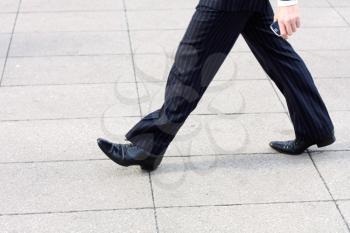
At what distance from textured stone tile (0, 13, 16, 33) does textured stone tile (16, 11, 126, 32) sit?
0.06 meters

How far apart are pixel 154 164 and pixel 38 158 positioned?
0.75 m

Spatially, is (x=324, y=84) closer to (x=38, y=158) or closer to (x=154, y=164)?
(x=154, y=164)

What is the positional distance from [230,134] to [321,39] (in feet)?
6.62

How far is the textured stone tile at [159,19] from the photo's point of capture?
6.35 metres

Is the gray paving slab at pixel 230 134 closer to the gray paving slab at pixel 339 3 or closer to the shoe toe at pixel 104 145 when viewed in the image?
the shoe toe at pixel 104 145

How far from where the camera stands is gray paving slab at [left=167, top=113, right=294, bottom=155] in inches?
173

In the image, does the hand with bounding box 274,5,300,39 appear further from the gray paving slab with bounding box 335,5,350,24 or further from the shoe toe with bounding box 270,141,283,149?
the gray paving slab with bounding box 335,5,350,24

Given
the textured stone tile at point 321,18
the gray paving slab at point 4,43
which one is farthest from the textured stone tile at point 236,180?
the textured stone tile at point 321,18

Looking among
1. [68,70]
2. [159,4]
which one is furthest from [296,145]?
[159,4]

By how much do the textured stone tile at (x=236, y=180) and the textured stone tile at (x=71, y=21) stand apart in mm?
2386

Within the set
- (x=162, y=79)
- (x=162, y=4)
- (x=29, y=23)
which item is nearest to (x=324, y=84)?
(x=162, y=79)

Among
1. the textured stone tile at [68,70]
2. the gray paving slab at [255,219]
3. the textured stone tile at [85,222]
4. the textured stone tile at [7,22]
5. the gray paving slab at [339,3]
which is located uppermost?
the gray paving slab at [255,219]

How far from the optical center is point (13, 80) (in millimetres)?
5238

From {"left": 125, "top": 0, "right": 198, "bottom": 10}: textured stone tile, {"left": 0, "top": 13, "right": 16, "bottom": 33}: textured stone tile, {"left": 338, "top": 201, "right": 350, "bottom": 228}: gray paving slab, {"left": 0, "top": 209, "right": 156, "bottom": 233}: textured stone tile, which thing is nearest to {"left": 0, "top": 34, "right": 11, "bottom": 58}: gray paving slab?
{"left": 0, "top": 13, "right": 16, "bottom": 33}: textured stone tile
